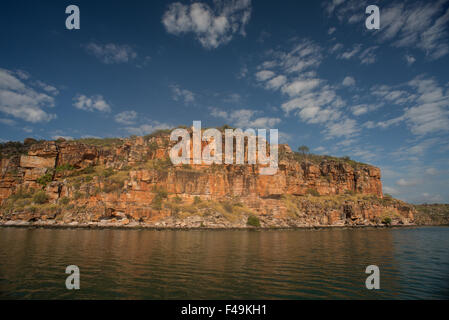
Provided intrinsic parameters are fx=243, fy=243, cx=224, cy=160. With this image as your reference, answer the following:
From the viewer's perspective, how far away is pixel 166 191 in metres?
99.7

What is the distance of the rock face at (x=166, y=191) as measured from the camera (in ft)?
287

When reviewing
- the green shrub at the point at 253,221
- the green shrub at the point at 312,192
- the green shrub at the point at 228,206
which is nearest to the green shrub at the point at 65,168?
the green shrub at the point at 228,206

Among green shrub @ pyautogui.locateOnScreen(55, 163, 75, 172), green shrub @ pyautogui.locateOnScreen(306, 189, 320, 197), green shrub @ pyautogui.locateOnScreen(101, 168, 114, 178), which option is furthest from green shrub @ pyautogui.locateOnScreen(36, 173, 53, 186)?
green shrub @ pyautogui.locateOnScreen(306, 189, 320, 197)

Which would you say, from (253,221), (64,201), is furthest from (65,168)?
(253,221)

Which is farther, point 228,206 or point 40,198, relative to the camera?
point 228,206

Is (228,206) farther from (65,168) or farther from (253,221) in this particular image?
(65,168)

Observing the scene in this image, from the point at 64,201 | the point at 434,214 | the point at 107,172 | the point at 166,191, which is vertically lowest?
the point at 434,214

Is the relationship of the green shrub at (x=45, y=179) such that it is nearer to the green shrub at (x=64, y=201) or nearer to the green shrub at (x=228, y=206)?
the green shrub at (x=64, y=201)

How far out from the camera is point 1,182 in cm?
9606

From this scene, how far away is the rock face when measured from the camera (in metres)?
87.6

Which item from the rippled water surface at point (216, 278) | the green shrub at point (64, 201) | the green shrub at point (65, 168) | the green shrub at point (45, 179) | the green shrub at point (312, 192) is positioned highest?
the green shrub at point (65, 168)

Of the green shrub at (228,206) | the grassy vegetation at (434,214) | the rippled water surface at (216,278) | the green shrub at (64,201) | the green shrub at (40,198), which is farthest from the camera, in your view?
the grassy vegetation at (434,214)

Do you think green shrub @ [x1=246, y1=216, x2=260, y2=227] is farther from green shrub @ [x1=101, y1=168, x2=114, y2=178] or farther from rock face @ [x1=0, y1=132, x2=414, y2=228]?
green shrub @ [x1=101, y1=168, x2=114, y2=178]
